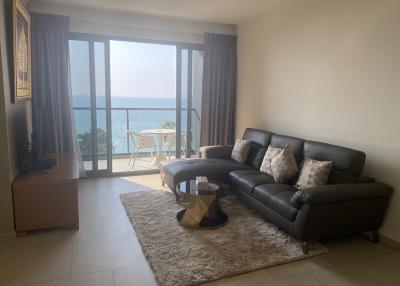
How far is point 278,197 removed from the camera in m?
2.85

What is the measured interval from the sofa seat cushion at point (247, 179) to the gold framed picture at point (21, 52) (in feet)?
8.42

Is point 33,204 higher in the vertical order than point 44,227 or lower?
higher

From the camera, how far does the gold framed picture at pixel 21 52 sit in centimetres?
293

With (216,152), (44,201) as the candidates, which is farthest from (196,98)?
(44,201)

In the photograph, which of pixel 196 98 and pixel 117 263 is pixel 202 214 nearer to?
pixel 117 263

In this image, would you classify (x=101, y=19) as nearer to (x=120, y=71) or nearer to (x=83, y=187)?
(x=120, y=71)

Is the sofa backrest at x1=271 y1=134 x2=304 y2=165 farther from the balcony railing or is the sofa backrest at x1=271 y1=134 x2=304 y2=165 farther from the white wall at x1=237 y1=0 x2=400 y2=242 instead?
the balcony railing

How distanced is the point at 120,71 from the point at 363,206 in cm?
461

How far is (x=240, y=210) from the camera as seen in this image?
11.7 ft

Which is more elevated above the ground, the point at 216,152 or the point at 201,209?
the point at 216,152

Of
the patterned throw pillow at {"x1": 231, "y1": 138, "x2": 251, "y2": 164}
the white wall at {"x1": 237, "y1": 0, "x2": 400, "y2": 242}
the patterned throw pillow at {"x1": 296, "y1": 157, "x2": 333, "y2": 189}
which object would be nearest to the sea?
the patterned throw pillow at {"x1": 231, "y1": 138, "x2": 251, "y2": 164}

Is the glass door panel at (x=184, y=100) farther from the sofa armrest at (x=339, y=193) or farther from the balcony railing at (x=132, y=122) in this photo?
the sofa armrest at (x=339, y=193)

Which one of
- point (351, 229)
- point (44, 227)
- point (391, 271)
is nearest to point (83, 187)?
A: point (44, 227)

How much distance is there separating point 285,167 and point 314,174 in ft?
1.26
